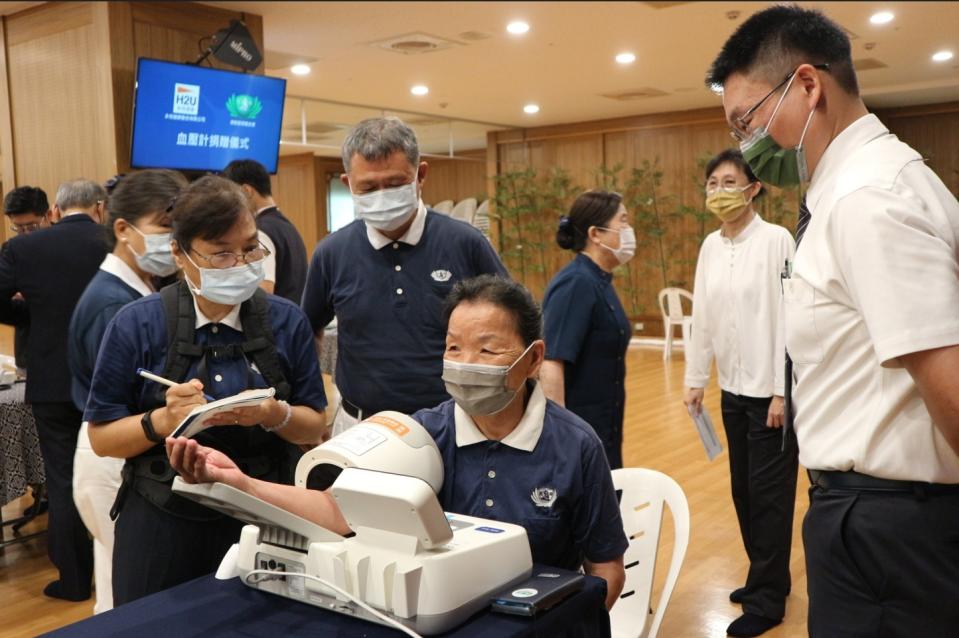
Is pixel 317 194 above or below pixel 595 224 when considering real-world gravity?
above

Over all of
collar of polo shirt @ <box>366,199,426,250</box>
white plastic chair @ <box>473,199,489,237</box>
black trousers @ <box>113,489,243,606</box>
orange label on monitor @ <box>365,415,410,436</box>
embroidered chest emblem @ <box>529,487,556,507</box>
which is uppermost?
white plastic chair @ <box>473,199,489,237</box>

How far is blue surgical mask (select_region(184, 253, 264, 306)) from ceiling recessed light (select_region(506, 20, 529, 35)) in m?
5.72

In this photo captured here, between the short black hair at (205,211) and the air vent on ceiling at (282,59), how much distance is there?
632 centimetres

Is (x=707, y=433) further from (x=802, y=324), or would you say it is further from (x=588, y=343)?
(x=802, y=324)

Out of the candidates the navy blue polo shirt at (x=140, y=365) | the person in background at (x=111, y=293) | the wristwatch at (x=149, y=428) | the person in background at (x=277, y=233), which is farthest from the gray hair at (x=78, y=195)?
the wristwatch at (x=149, y=428)

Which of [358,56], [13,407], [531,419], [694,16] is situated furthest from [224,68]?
[531,419]

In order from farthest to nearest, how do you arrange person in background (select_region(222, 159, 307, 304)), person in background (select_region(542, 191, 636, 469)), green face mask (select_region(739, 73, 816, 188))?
person in background (select_region(222, 159, 307, 304))
person in background (select_region(542, 191, 636, 469))
green face mask (select_region(739, 73, 816, 188))

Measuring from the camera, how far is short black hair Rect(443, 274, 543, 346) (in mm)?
1767

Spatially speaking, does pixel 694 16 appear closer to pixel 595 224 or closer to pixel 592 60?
pixel 592 60

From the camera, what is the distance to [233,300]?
1.89 meters

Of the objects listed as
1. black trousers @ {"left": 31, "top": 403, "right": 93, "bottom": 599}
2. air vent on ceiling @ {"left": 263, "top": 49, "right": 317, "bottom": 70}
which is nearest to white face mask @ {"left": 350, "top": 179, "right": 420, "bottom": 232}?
black trousers @ {"left": 31, "top": 403, "right": 93, "bottom": 599}

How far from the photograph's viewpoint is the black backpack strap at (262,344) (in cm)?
189

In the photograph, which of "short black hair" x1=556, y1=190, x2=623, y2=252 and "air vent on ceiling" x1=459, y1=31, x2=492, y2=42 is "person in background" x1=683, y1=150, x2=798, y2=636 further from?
"air vent on ceiling" x1=459, y1=31, x2=492, y2=42

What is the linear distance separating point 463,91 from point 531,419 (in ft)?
29.8
